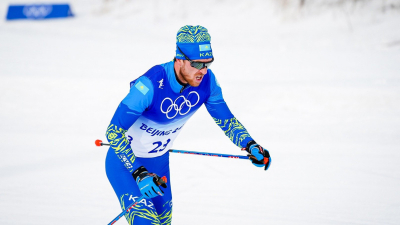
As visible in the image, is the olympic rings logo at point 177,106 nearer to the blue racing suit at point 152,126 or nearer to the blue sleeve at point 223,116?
the blue racing suit at point 152,126

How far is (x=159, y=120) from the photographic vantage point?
113 inches

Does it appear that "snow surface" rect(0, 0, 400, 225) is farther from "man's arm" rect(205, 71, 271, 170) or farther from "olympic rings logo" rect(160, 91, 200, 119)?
"olympic rings logo" rect(160, 91, 200, 119)

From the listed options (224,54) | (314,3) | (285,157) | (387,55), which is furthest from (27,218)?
→ (314,3)

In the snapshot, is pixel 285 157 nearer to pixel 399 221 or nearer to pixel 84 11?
pixel 399 221

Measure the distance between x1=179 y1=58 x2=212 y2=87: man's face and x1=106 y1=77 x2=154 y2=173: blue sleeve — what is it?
0.24 meters

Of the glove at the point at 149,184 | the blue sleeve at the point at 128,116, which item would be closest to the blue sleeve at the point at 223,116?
the blue sleeve at the point at 128,116

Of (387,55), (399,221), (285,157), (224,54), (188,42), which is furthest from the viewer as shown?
(224,54)

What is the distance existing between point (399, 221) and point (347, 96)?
485cm

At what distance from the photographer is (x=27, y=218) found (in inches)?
178

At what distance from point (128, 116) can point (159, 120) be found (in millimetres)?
340

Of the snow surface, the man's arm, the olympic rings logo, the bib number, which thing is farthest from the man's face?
the snow surface

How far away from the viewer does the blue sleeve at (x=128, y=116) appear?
258 centimetres

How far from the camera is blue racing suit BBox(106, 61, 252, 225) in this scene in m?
2.61

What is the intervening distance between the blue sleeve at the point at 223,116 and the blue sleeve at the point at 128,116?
0.59m
